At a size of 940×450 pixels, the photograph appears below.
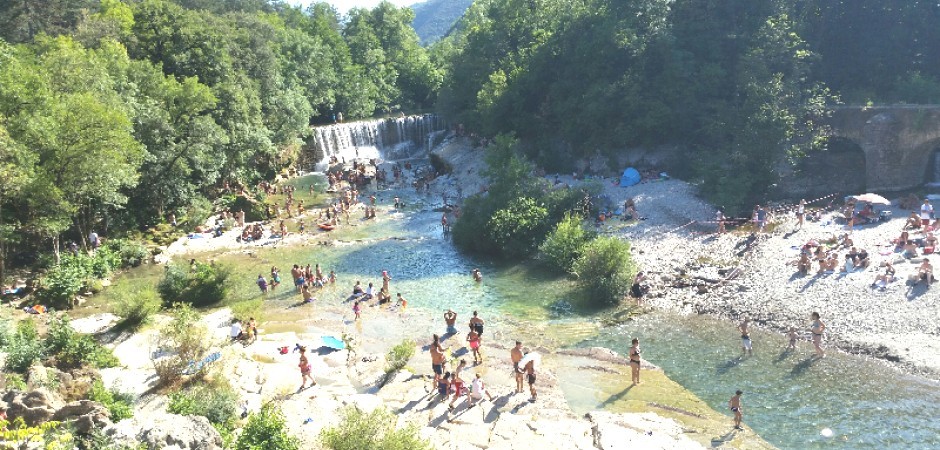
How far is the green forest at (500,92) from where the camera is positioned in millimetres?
25547

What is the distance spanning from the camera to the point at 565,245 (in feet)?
91.9

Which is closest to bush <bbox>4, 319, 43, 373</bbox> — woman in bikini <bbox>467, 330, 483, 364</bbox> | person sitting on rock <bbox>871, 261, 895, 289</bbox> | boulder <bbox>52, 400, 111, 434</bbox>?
boulder <bbox>52, 400, 111, 434</bbox>

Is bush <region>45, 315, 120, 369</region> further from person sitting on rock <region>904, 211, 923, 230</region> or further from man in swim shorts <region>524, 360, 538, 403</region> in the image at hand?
person sitting on rock <region>904, 211, 923, 230</region>

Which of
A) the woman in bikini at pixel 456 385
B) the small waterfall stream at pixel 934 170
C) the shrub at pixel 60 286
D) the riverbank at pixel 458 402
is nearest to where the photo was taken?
the riverbank at pixel 458 402

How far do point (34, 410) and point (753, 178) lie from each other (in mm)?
31063

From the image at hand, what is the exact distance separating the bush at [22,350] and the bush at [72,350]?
1.21 ft

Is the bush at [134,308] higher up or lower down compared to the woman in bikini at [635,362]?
higher up

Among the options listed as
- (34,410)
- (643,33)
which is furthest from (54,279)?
(643,33)

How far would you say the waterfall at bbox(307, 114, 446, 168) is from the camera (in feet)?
183

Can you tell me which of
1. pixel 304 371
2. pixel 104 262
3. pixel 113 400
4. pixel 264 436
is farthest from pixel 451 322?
pixel 104 262

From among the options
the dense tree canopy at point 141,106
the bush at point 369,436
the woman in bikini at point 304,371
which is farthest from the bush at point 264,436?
the dense tree canopy at point 141,106

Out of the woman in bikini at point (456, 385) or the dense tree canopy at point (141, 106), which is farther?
the dense tree canopy at point (141, 106)

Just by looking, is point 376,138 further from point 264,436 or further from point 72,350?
point 264,436

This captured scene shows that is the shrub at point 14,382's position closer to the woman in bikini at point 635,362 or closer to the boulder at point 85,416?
the boulder at point 85,416
